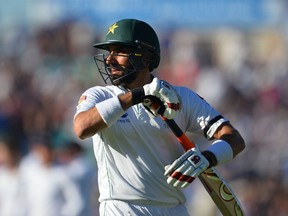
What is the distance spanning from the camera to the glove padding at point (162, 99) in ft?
18.3

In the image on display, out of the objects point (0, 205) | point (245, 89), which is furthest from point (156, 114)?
point (245, 89)

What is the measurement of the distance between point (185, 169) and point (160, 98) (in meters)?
0.40

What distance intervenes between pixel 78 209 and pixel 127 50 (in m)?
3.60

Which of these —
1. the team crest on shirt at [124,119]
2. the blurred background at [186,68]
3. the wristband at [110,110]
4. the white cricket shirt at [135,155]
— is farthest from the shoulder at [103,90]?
the blurred background at [186,68]

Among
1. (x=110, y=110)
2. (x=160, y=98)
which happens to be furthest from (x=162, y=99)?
(x=110, y=110)

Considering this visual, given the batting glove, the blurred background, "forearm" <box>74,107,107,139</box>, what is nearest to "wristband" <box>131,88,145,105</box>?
the batting glove

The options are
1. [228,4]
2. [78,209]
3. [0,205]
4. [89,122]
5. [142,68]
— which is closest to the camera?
[89,122]

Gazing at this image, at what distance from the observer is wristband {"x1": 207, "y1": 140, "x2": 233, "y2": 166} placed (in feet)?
19.1

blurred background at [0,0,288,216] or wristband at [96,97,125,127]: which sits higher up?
wristband at [96,97,125,127]

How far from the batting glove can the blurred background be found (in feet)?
15.3

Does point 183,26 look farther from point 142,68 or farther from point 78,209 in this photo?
point 142,68

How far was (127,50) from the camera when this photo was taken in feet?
19.8

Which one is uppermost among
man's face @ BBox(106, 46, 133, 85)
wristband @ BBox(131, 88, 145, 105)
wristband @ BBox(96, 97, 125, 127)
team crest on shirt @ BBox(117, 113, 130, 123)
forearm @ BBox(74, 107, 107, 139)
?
man's face @ BBox(106, 46, 133, 85)

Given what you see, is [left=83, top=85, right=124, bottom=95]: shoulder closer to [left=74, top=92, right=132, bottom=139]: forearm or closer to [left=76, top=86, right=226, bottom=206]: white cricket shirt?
[left=76, top=86, right=226, bottom=206]: white cricket shirt
